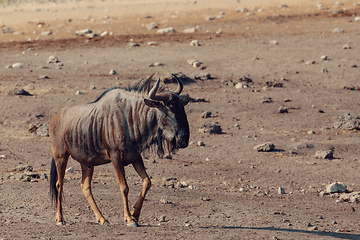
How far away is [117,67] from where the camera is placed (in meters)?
22.3

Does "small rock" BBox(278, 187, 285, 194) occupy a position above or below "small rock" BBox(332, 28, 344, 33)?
above

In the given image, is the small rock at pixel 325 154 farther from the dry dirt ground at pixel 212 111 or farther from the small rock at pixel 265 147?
the small rock at pixel 265 147

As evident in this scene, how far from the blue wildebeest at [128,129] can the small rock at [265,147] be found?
20.4ft

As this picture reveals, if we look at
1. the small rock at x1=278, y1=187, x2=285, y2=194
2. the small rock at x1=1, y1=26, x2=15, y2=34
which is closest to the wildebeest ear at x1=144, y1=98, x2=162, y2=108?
the small rock at x1=278, y1=187, x2=285, y2=194

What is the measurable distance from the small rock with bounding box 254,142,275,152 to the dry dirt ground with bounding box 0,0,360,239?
0.17m

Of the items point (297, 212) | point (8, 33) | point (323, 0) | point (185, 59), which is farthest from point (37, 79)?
point (323, 0)

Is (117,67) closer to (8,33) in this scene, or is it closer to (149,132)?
(8,33)

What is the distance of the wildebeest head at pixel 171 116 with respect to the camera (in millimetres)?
8906

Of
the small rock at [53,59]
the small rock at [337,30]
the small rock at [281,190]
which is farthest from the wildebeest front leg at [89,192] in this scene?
the small rock at [337,30]

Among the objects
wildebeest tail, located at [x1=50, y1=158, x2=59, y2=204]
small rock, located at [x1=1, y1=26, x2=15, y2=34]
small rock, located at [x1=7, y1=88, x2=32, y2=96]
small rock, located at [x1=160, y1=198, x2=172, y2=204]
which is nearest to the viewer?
wildebeest tail, located at [x1=50, y1=158, x2=59, y2=204]

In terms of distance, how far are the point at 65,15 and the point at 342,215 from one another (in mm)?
23596

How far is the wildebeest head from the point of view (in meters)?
8.91

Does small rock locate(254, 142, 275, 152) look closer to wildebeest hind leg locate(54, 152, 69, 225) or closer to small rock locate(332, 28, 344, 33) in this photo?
wildebeest hind leg locate(54, 152, 69, 225)

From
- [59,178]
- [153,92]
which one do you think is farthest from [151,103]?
[59,178]
